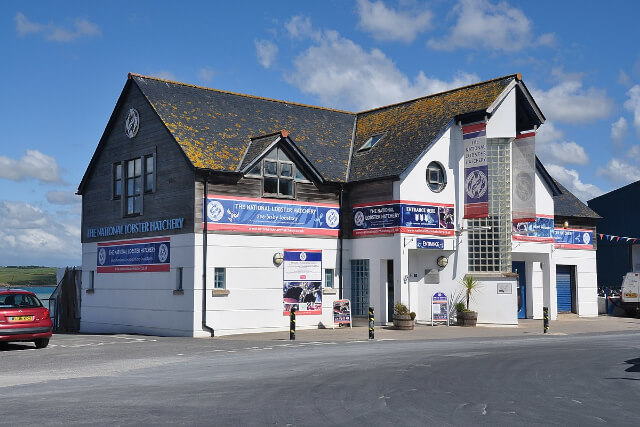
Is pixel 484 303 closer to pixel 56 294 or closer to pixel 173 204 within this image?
pixel 173 204

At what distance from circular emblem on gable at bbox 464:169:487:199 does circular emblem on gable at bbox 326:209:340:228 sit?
548cm

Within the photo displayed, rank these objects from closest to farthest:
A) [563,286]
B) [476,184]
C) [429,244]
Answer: [429,244] → [476,184] → [563,286]

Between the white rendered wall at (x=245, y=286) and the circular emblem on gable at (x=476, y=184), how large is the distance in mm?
7373

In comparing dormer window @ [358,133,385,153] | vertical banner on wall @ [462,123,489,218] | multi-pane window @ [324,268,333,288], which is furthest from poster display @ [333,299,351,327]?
dormer window @ [358,133,385,153]

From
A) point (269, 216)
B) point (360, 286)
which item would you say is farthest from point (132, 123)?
point (360, 286)

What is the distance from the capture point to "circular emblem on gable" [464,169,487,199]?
31.3 metres

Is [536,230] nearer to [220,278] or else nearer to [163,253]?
[220,278]

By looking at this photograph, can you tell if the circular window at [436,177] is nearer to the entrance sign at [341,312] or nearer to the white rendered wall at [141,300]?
the entrance sign at [341,312]

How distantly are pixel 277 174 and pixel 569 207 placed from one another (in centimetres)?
1766

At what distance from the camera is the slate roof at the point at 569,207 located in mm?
39312

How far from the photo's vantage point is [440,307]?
1221 inches

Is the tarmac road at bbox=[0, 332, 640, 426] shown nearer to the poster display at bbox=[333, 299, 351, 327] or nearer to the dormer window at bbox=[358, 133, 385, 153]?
the poster display at bbox=[333, 299, 351, 327]

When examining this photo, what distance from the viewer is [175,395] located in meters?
12.8

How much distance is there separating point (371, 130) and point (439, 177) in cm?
A: 544
